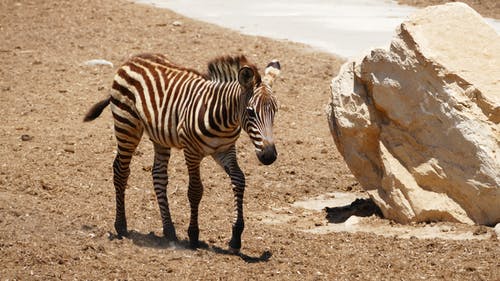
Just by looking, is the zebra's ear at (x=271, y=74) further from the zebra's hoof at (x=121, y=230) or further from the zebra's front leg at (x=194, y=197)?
the zebra's hoof at (x=121, y=230)

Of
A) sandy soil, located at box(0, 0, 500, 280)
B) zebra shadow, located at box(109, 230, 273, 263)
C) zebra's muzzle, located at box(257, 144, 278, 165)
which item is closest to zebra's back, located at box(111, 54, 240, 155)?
zebra's muzzle, located at box(257, 144, 278, 165)

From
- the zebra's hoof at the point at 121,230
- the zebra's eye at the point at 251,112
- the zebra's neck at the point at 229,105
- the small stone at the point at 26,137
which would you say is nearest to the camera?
the zebra's eye at the point at 251,112

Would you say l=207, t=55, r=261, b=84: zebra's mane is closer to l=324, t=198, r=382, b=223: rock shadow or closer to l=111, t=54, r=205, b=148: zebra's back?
l=111, t=54, r=205, b=148: zebra's back

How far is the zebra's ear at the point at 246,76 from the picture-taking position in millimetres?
8393

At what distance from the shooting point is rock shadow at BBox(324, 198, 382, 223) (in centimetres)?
1058

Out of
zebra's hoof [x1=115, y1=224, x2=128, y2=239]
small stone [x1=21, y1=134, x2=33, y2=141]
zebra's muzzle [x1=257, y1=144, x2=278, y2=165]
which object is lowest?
small stone [x1=21, y1=134, x2=33, y2=141]

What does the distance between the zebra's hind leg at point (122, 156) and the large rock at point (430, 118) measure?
218 centimetres

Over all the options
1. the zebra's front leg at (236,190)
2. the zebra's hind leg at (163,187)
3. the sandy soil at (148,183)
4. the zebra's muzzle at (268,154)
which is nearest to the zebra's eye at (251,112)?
the zebra's muzzle at (268,154)

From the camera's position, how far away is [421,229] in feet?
31.4

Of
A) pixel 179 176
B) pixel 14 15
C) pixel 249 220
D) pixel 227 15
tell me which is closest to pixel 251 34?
pixel 227 15

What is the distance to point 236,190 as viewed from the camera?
8766 mm

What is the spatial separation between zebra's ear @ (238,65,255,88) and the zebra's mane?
22 cm

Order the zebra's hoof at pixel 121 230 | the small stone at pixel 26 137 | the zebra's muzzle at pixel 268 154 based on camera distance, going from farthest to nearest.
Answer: the small stone at pixel 26 137
the zebra's hoof at pixel 121 230
the zebra's muzzle at pixel 268 154

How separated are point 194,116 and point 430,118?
2.30 metres
